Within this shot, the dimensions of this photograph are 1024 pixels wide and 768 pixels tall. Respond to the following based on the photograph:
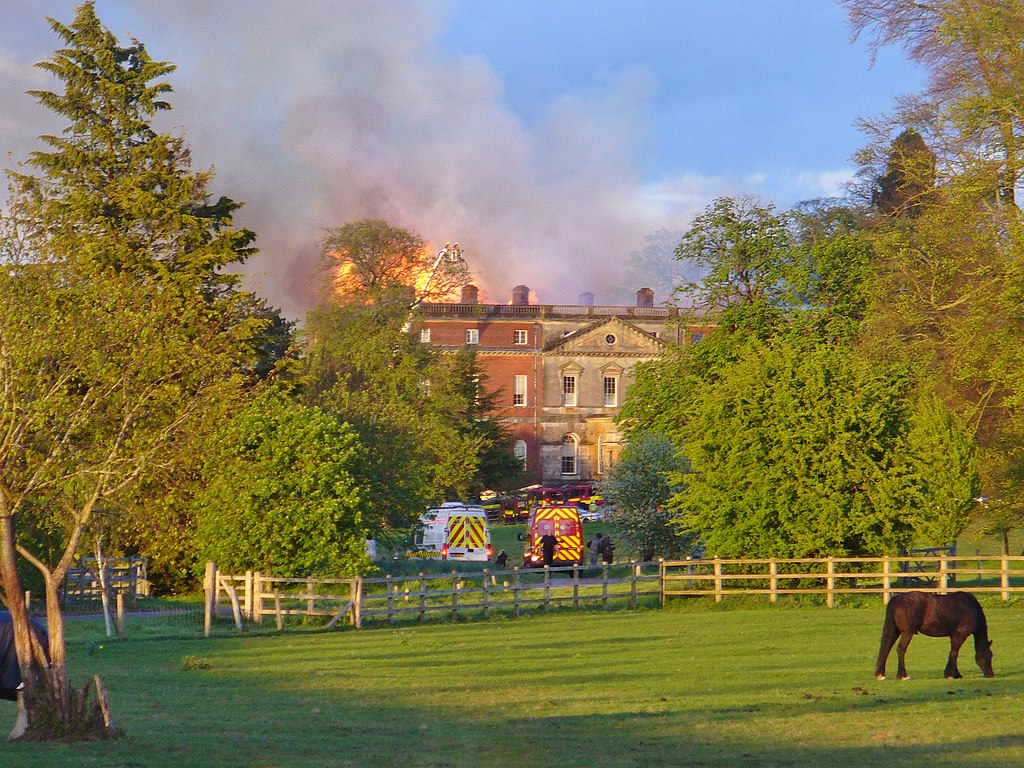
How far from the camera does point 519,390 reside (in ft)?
342

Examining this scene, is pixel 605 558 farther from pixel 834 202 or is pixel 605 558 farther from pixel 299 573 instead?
pixel 834 202

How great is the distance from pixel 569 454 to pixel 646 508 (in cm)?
5729

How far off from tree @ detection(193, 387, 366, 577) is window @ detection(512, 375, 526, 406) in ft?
237

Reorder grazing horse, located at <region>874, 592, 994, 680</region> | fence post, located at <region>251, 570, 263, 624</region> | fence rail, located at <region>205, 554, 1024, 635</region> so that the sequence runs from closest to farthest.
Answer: grazing horse, located at <region>874, 592, 994, 680</region> < fence rail, located at <region>205, 554, 1024, 635</region> < fence post, located at <region>251, 570, 263, 624</region>

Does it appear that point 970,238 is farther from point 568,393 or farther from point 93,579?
point 568,393

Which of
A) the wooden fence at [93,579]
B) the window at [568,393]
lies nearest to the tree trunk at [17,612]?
the wooden fence at [93,579]

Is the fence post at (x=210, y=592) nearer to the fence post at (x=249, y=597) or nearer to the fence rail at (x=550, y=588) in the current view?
the fence rail at (x=550, y=588)

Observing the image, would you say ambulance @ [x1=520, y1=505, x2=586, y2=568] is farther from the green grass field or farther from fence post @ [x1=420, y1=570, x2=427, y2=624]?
the green grass field

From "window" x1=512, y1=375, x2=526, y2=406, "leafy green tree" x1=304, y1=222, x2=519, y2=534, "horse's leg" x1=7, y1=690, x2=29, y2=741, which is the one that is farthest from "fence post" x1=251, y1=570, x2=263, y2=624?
"window" x1=512, y1=375, x2=526, y2=406

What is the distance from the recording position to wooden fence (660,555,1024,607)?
33.4 metres

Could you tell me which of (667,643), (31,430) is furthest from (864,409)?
(31,430)

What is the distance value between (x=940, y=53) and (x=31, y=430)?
94.2ft

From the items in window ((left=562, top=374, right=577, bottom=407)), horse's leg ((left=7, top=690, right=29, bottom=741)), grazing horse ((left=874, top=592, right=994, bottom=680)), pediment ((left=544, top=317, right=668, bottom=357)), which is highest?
pediment ((left=544, top=317, right=668, bottom=357))

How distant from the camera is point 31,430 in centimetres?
1487
